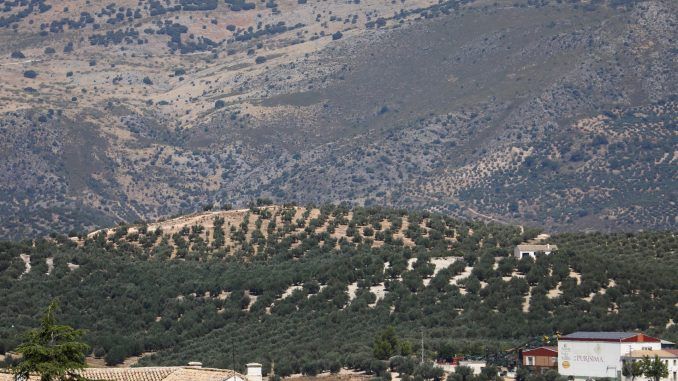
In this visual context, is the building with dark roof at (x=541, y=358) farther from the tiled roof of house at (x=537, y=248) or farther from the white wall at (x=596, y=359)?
the tiled roof of house at (x=537, y=248)

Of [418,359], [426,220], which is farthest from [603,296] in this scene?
[426,220]

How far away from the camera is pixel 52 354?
148 ft

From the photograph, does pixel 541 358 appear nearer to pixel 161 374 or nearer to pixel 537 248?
pixel 537 248

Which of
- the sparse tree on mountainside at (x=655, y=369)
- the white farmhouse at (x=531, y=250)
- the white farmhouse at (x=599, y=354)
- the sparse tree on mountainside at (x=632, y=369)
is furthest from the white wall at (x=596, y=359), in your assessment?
the white farmhouse at (x=531, y=250)

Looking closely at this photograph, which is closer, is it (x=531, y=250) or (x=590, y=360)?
(x=590, y=360)

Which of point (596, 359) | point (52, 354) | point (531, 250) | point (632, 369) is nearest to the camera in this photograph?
point (52, 354)

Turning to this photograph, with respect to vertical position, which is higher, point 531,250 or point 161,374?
point 161,374

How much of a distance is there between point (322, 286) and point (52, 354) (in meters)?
65.6

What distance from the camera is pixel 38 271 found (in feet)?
375

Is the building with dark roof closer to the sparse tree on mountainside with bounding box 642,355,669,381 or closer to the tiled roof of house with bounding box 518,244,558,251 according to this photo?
the sparse tree on mountainside with bounding box 642,355,669,381

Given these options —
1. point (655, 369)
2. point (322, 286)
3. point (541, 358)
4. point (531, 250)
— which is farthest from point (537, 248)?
point (655, 369)

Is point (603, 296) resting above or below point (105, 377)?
below

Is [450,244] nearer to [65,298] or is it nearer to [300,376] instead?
[65,298]

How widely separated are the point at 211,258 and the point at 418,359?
32.9 meters
